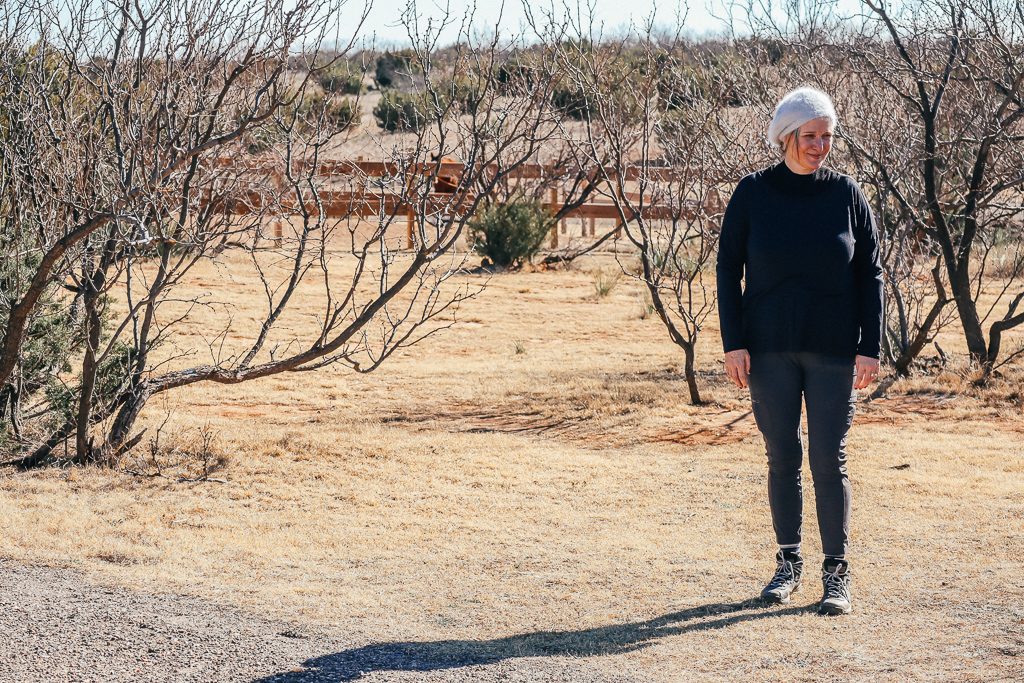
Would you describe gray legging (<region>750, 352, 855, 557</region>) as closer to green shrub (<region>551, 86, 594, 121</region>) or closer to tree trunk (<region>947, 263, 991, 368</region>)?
green shrub (<region>551, 86, 594, 121</region>)

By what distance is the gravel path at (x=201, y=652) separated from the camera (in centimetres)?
369

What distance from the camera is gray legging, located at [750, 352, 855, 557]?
416 centimetres

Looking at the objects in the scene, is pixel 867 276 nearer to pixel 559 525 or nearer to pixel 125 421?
pixel 559 525

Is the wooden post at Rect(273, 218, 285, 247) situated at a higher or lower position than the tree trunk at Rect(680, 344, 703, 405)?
higher

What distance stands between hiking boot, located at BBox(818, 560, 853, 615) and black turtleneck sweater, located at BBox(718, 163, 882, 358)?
28.5 inches

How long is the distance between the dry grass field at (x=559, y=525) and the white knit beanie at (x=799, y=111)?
159cm

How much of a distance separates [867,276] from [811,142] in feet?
1.56

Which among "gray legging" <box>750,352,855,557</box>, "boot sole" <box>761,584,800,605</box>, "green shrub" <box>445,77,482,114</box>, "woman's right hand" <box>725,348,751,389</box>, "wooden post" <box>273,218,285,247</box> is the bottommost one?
"boot sole" <box>761,584,800,605</box>

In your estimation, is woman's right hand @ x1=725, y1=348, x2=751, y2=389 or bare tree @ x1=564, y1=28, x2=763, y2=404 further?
bare tree @ x1=564, y1=28, x2=763, y2=404

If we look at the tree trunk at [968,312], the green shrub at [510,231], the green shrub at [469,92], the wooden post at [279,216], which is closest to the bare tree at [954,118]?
Result: the tree trunk at [968,312]

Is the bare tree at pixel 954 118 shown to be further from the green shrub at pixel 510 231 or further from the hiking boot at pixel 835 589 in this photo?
the green shrub at pixel 510 231

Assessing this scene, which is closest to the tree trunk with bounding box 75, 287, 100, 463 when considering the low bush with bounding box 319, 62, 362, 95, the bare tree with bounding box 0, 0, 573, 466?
the bare tree with bounding box 0, 0, 573, 466

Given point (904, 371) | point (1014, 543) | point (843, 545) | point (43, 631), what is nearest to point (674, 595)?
point (843, 545)

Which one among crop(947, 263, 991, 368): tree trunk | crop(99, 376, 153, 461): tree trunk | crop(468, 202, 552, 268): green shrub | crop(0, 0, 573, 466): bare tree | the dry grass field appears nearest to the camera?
the dry grass field
